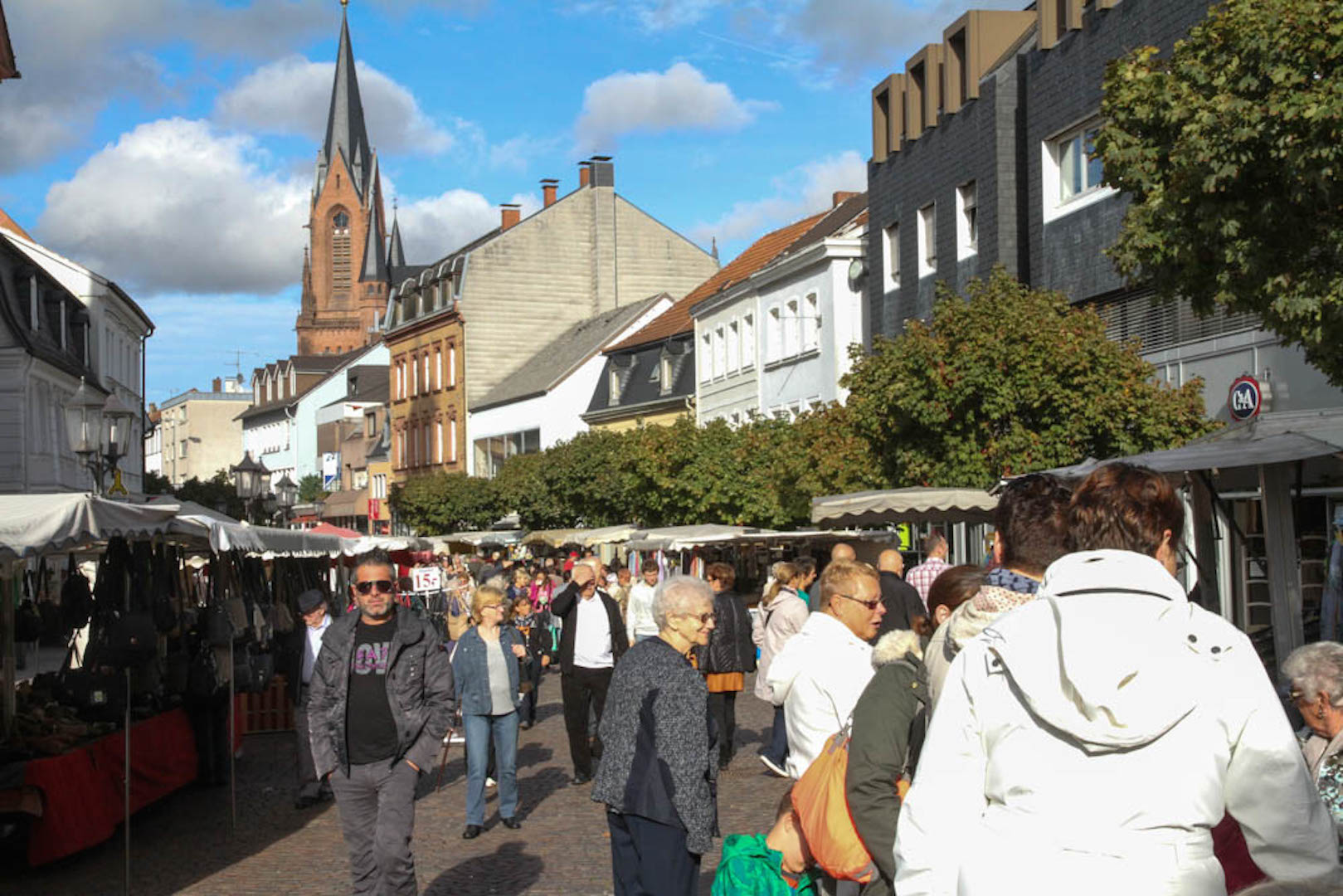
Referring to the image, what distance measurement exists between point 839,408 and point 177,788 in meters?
17.0

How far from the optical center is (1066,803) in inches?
124

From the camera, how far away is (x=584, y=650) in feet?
45.8

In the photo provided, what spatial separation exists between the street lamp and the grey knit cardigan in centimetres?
1514

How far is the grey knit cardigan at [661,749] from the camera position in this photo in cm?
638

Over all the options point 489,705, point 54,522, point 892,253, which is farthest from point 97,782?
point 892,253

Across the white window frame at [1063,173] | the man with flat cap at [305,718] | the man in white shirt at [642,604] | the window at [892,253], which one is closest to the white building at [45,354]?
the window at [892,253]

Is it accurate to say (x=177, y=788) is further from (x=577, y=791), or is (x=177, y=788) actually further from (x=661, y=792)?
(x=661, y=792)

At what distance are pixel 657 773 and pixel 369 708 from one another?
1962mm

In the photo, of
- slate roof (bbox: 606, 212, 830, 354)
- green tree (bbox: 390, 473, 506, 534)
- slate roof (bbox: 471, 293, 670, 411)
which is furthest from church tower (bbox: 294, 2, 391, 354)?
slate roof (bbox: 606, 212, 830, 354)

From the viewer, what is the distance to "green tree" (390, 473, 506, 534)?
6494cm

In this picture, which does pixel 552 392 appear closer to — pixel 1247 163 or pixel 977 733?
pixel 1247 163

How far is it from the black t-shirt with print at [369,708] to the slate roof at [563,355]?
59590 mm

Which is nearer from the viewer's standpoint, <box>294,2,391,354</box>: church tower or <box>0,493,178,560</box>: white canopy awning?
<box>0,493,178,560</box>: white canopy awning

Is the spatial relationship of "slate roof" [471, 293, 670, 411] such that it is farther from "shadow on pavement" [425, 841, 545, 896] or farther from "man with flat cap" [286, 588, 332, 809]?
"shadow on pavement" [425, 841, 545, 896]
